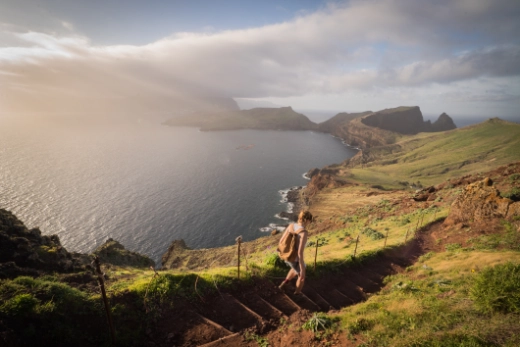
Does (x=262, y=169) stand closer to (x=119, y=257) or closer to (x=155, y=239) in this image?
(x=155, y=239)

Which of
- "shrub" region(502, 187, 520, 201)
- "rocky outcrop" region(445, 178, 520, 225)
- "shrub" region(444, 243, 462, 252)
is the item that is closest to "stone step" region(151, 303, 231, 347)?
"shrub" region(444, 243, 462, 252)

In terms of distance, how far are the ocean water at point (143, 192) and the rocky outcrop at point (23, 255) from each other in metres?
43.1

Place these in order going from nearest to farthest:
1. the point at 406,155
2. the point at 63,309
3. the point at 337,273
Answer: the point at 63,309, the point at 337,273, the point at 406,155

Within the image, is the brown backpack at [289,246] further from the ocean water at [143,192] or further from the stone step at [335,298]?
the ocean water at [143,192]

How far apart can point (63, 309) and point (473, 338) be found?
40.6ft

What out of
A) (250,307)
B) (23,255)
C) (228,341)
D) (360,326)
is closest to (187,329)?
(228,341)

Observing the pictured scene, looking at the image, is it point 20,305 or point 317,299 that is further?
point 317,299

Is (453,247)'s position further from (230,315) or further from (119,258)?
(119,258)

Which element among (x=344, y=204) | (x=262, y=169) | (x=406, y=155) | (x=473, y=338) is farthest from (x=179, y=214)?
(x=406, y=155)

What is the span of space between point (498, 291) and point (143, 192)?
95.0 meters

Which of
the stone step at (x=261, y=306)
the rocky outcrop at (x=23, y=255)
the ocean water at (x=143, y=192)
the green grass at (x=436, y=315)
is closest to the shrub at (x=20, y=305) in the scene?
the rocky outcrop at (x=23, y=255)

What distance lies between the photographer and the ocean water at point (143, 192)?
63500 millimetres

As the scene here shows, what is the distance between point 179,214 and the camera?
7294 cm

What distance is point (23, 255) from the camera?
1364 centimetres
